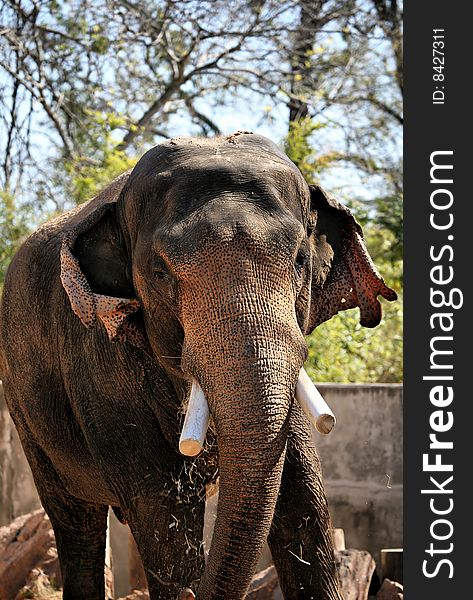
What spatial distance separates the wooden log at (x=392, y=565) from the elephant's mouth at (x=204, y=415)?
12.5 ft

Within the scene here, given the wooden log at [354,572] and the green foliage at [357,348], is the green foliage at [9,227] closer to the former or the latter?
the green foliage at [357,348]

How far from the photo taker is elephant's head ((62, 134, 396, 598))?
4.10m

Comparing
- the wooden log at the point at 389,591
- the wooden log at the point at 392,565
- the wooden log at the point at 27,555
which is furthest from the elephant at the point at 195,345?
the wooden log at the point at 392,565

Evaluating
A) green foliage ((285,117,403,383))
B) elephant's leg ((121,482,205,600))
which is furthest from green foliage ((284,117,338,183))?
elephant's leg ((121,482,205,600))

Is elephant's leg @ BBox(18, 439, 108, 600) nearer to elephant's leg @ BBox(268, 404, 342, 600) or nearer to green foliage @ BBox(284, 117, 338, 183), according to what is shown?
elephant's leg @ BBox(268, 404, 342, 600)

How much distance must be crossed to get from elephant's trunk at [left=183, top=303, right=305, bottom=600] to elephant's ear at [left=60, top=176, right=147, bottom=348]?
0.75 meters

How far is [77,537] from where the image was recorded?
671 cm

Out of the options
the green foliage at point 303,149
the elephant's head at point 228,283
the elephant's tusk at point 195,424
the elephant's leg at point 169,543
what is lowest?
the elephant's leg at point 169,543

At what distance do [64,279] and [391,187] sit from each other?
43.3ft

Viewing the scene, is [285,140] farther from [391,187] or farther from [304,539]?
[304,539]

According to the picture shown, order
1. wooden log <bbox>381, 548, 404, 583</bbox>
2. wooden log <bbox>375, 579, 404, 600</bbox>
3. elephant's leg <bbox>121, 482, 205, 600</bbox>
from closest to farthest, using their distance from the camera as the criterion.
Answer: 1. elephant's leg <bbox>121, 482, 205, 600</bbox>
2. wooden log <bbox>375, 579, 404, 600</bbox>
3. wooden log <bbox>381, 548, 404, 583</bbox>

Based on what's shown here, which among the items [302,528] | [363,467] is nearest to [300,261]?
[302,528]

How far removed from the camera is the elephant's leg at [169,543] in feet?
16.5

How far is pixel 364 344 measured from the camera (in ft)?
39.7
